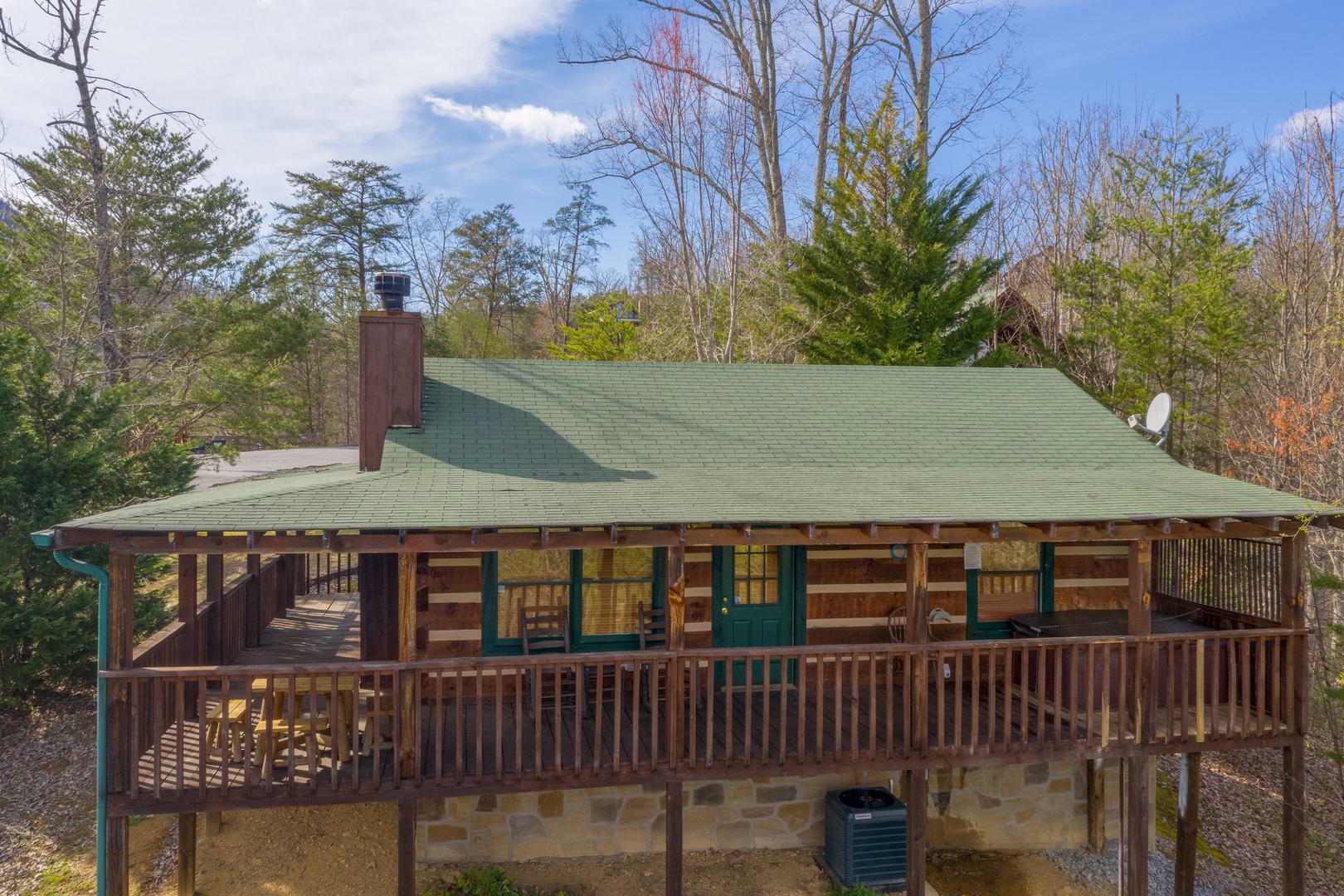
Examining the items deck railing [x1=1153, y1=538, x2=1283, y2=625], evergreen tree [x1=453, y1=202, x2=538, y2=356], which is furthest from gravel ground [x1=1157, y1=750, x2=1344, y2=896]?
evergreen tree [x1=453, y1=202, x2=538, y2=356]

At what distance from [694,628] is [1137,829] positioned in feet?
15.6

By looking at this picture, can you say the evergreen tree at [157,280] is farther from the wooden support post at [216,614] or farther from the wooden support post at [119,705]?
the wooden support post at [119,705]

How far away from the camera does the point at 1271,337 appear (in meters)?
19.1

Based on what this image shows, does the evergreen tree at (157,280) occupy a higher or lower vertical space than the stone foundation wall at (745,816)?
higher

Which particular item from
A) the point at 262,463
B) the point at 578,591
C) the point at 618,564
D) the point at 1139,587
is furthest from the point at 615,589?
the point at 262,463

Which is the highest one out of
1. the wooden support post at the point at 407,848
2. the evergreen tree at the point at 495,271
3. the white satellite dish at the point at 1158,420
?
the evergreen tree at the point at 495,271

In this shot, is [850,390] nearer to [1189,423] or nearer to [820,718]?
[820,718]

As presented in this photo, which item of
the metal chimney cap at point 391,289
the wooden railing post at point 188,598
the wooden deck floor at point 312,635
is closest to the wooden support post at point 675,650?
the wooden deck floor at point 312,635

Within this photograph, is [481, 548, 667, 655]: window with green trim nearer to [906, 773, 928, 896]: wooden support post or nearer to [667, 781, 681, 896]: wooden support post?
[667, 781, 681, 896]: wooden support post

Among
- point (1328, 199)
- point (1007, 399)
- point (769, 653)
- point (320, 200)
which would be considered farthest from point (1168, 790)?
point (320, 200)

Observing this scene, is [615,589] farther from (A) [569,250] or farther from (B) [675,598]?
(A) [569,250]

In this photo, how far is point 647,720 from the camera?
7.60m

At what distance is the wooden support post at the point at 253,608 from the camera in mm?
9391

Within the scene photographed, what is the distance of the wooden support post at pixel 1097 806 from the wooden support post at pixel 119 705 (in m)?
9.28
